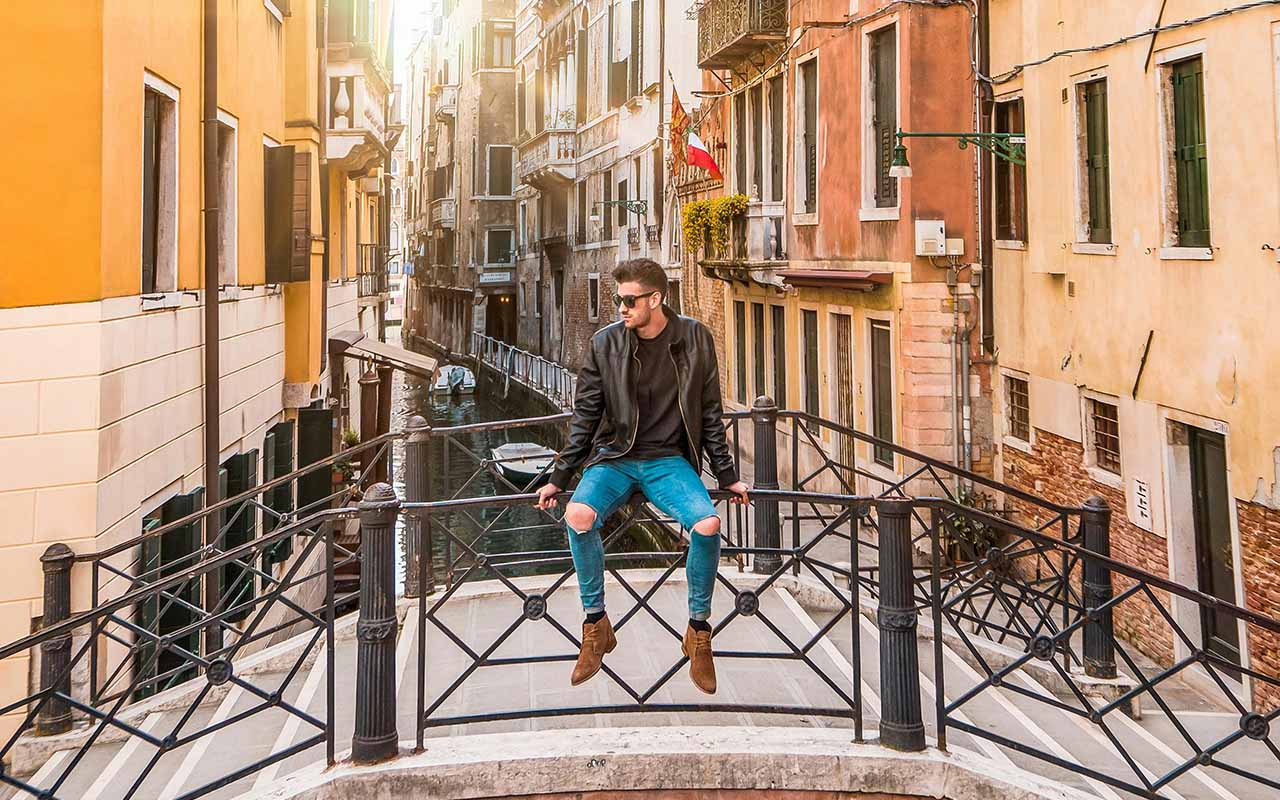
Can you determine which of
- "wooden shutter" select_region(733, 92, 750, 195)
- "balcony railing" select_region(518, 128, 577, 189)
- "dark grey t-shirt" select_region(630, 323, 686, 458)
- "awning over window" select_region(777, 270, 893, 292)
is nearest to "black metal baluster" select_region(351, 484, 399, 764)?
"dark grey t-shirt" select_region(630, 323, 686, 458)

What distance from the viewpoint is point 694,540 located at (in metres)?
4.18

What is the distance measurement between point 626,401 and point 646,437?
0.57ft

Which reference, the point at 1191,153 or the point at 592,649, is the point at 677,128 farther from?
the point at 592,649

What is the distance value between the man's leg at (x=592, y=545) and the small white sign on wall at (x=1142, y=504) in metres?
6.45

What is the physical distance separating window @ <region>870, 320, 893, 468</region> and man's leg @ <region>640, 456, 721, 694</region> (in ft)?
29.0

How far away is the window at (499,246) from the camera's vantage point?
41906mm

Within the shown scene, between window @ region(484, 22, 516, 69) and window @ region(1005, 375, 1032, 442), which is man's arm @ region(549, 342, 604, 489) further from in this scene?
window @ region(484, 22, 516, 69)

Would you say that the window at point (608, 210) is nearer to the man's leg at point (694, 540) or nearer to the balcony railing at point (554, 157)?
the balcony railing at point (554, 157)

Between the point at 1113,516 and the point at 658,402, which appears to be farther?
the point at 1113,516

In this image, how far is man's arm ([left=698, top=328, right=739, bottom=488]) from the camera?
429 centimetres

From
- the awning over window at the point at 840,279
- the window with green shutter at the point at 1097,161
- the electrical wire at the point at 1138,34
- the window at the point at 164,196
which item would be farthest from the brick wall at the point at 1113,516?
the window at the point at 164,196

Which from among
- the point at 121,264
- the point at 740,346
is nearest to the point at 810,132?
the point at 740,346

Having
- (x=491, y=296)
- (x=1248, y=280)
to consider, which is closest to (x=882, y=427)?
(x=1248, y=280)

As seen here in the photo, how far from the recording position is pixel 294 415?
42.9 ft
